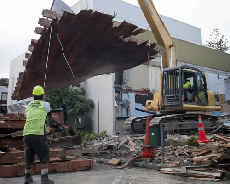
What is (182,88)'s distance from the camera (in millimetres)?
10336

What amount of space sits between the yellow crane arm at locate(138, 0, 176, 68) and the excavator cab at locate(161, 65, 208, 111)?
0.63 meters

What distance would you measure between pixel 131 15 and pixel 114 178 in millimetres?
28416

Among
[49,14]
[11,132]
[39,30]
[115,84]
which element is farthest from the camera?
[115,84]

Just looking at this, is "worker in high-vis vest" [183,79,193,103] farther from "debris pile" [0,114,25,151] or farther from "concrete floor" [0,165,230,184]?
"debris pile" [0,114,25,151]

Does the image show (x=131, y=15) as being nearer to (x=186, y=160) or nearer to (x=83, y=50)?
(x=83, y=50)

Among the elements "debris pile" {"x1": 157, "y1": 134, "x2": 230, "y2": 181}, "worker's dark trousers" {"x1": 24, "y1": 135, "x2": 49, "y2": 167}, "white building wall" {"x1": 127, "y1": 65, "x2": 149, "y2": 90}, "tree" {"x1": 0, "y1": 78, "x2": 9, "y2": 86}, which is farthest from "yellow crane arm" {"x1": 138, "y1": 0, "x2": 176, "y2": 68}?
"tree" {"x1": 0, "y1": 78, "x2": 9, "y2": 86}

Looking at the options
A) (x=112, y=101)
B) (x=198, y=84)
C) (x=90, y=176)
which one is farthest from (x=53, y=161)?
(x=112, y=101)

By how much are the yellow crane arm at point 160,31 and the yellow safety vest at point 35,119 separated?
23.6 feet

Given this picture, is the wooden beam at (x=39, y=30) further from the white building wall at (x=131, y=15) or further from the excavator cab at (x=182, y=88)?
the white building wall at (x=131, y=15)

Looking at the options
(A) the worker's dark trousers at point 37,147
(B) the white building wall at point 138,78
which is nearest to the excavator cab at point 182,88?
(A) the worker's dark trousers at point 37,147

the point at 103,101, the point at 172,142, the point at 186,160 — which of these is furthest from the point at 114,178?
the point at 103,101

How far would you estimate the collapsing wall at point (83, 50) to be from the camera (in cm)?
672

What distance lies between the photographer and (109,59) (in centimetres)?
881

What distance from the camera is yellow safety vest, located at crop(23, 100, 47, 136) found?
480 cm
